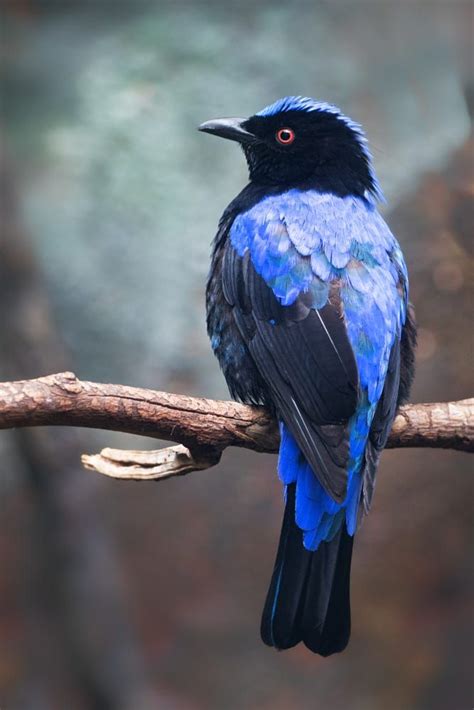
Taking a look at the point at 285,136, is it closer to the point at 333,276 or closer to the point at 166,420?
the point at 333,276

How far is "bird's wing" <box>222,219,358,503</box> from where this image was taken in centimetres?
289

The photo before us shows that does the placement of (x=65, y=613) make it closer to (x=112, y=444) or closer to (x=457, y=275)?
(x=112, y=444)

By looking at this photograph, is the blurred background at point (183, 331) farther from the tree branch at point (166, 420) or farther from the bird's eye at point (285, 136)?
the tree branch at point (166, 420)

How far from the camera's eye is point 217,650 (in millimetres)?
5523

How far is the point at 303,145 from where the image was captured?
3701mm

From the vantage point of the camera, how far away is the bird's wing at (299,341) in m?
2.89

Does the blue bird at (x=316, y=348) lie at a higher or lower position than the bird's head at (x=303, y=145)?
lower

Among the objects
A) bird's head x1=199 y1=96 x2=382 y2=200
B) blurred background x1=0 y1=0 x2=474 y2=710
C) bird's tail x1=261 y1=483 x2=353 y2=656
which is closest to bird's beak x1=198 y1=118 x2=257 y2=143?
bird's head x1=199 y1=96 x2=382 y2=200

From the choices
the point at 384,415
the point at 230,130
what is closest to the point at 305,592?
the point at 384,415

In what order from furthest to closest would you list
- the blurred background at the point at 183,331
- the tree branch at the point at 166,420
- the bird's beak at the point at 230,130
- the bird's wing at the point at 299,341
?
the blurred background at the point at 183,331
the bird's beak at the point at 230,130
the bird's wing at the point at 299,341
the tree branch at the point at 166,420

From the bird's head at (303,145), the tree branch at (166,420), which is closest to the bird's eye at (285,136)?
the bird's head at (303,145)

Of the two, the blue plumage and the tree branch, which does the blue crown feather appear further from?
the tree branch

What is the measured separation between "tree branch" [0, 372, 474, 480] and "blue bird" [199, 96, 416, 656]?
120 millimetres

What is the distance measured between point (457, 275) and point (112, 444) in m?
2.34
